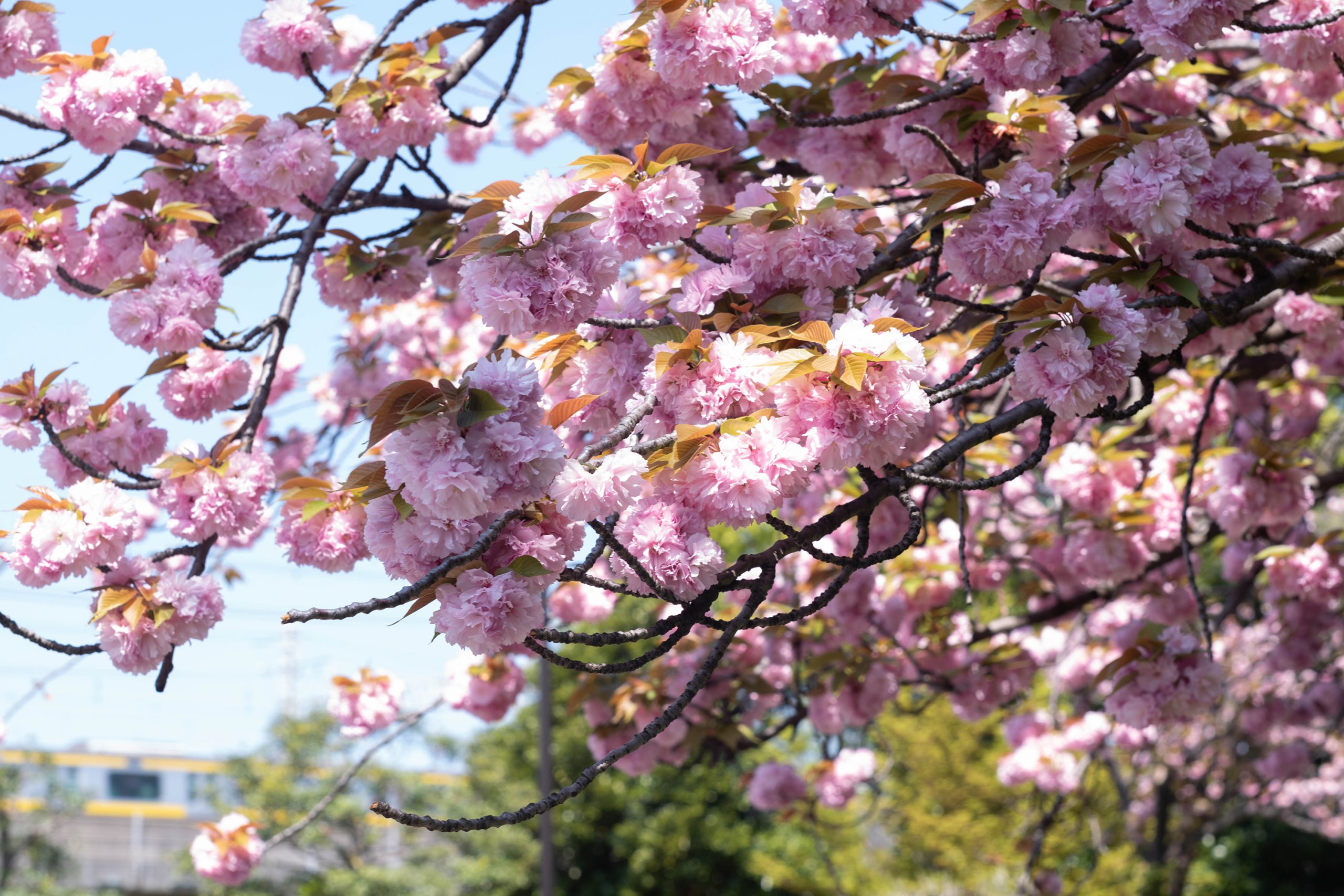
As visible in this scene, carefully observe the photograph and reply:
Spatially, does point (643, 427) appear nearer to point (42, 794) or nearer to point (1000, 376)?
point (1000, 376)

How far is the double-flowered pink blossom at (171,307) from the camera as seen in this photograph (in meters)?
2.21

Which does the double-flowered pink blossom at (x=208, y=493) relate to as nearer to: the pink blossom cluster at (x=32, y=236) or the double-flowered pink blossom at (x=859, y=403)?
the pink blossom cluster at (x=32, y=236)

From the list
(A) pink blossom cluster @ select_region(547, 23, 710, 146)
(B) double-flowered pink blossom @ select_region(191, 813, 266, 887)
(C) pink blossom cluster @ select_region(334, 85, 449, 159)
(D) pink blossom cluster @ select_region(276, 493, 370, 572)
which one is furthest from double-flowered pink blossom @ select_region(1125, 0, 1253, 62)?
(B) double-flowered pink blossom @ select_region(191, 813, 266, 887)

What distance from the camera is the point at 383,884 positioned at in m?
10.4

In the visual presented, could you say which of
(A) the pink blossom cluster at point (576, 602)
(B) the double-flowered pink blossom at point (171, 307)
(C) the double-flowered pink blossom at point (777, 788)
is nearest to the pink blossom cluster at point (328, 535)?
(B) the double-flowered pink blossom at point (171, 307)

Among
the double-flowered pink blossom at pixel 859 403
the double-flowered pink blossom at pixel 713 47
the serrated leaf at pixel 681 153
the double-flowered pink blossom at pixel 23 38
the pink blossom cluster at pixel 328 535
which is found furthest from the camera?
the double-flowered pink blossom at pixel 23 38

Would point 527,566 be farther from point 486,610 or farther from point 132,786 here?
point 132,786

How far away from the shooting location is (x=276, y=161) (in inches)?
92.4

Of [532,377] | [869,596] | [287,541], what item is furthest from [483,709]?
[532,377]

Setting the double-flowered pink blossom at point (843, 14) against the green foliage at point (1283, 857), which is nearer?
the double-flowered pink blossom at point (843, 14)

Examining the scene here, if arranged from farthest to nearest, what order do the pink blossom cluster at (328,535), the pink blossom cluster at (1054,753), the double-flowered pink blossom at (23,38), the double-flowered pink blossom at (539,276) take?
the pink blossom cluster at (1054,753) < the double-flowered pink blossom at (23,38) < the pink blossom cluster at (328,535) < the double-flowered pink blossom at (539,276)

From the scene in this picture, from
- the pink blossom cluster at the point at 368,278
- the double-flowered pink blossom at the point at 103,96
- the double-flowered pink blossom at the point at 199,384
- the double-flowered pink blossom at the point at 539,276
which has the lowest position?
the double-flowered pink blossom at the point at 539,276

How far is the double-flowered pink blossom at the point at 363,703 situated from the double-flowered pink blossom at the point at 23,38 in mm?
2197

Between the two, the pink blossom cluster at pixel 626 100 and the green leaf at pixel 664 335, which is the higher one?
the pink blossom cluster at pixel 626 100
